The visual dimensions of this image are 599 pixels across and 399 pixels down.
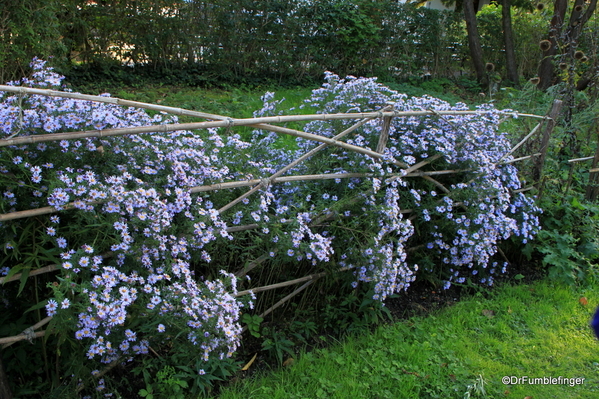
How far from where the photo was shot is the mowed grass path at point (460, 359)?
2510mm

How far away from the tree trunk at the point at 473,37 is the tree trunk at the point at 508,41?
0.85 m

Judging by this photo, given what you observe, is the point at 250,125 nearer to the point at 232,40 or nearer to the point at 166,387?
the point at 166,387

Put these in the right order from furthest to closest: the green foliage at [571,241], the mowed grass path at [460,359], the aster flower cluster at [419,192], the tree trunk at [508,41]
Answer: the tree trunk at [508,41] → the green foliage at [571,241] → the aster flower cluster at [419,192] → the mowed grass path at [460,359]

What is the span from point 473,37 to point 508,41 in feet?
3.73

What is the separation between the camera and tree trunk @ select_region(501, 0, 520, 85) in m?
11.2

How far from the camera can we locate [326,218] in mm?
2844

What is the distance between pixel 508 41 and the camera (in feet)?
37.5

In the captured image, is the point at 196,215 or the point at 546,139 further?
the point at 546,139

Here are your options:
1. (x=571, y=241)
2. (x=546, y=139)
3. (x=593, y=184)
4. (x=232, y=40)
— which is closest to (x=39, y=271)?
(x=571, y=241)

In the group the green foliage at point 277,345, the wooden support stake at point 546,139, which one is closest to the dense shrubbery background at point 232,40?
the wooden support stake at point 546,139

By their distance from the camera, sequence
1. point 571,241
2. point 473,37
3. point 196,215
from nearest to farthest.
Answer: point 196,215
point 571,241
point 473,37

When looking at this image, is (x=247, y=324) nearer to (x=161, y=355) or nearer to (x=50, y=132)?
(x=161, y=355)

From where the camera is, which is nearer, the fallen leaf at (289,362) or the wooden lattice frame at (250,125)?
the wooden lattice frame at (250,125)

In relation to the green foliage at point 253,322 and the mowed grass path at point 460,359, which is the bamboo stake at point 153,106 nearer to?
the green foliage at point 253,322
